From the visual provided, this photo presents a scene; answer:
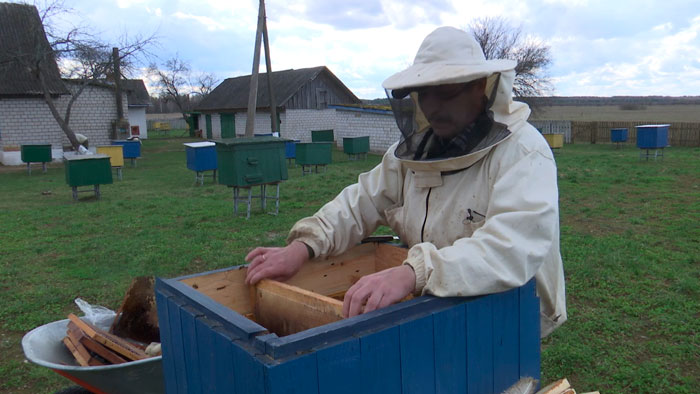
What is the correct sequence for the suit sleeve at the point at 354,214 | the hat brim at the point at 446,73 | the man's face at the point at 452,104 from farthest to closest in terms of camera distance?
the suit sleeve at the point at 354,214, the man's face at the point at 452,104, the hat brim at the point at 446,73

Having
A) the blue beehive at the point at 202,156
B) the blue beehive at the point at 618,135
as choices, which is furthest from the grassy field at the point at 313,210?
the blue beehive at the point at 618,135

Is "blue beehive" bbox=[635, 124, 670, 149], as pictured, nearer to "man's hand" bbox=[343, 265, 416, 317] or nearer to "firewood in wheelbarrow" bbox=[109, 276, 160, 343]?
"firewood in wheelbarrow" bbox=[109, 276, 160, 343]

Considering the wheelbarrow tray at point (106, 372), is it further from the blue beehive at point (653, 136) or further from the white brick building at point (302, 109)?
the white brick building at point (302, 109)

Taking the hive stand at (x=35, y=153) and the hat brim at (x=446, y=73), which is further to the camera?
the hive stand at (x=35, y=153)

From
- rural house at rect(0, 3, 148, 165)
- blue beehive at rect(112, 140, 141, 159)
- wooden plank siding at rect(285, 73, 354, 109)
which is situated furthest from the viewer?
wooden plank siding at rect(285, 73, 354, 109)

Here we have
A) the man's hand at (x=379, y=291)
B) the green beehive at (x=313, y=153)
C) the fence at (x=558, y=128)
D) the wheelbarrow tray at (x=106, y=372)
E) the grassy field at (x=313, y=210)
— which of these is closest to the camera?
the man's hand at (x=379, y=291)

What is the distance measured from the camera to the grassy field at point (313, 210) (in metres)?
3.30

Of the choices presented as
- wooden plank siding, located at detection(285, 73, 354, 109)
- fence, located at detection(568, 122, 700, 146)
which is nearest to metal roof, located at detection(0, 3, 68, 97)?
wooden plank siding, located at detection(285, 73, 354, 109)

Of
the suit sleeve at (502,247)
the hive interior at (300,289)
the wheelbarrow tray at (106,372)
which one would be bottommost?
the wheelbarrow tray at (106,372)

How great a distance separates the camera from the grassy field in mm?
3297

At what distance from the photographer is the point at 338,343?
1125mm

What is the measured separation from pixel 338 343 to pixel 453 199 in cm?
70

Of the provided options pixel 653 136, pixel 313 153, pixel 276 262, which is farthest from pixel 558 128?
pixel 276 262

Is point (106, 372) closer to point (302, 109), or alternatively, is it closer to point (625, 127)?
point (302, 109)
